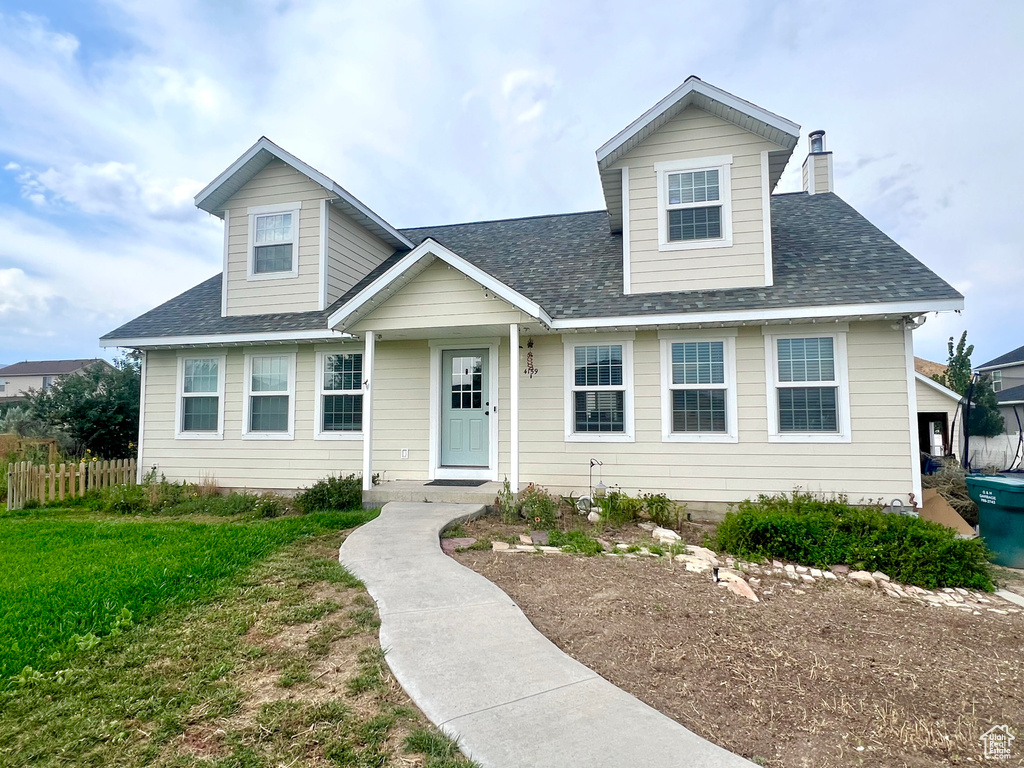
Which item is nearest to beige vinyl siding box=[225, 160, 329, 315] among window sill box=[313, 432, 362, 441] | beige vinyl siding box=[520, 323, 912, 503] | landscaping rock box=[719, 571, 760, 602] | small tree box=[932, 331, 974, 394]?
window sill box=[313, 432, 362, 441]

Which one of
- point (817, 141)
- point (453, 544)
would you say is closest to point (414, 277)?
point (453, 544)

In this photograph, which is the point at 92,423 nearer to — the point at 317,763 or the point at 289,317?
the point at 289,317

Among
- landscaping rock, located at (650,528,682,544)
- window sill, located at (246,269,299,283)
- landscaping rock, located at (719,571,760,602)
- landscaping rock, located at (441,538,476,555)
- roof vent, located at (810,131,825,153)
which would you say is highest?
roof vent, located at (810,131,825,153)

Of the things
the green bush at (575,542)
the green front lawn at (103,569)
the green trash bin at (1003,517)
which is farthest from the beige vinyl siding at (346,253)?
the green trash bin at (1003,517)

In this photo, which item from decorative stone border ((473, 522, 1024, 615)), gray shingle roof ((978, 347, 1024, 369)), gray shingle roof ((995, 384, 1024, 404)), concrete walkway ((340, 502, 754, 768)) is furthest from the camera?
gray shingle roof ((978, 347, 1024, 369))

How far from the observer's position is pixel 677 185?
323 inches

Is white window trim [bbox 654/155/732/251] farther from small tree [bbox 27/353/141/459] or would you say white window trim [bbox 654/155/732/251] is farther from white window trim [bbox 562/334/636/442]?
small tree [bbox 27/353/141/459]

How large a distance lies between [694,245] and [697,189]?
3.09 feet

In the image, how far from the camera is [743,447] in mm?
7527

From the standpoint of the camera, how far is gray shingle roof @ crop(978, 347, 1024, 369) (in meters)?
26.3

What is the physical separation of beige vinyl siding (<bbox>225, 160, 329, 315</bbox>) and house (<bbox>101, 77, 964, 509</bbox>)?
0.14 ft

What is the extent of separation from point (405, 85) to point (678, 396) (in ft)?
32.4

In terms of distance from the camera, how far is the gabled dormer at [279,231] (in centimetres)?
945

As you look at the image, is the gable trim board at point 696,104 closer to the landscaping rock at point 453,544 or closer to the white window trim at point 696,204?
the white window trim at point 696,204
